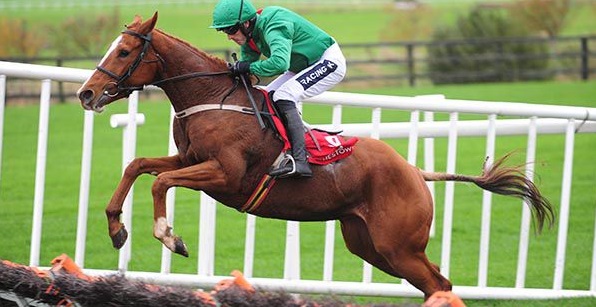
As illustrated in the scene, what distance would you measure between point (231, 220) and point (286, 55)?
16.3 feet

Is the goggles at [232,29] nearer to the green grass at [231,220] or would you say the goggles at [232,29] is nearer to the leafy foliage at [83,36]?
the green grass at [231,220]

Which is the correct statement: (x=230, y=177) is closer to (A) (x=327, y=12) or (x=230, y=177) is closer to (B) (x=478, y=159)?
(B) (x=478, y=159)

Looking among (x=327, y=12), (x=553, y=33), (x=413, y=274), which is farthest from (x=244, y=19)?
(x=327, y=12)

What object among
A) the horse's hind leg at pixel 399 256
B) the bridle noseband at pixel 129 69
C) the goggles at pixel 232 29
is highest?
the goggles at pixel 232 29

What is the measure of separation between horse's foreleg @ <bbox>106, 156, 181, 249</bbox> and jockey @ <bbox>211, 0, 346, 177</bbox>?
660 mm

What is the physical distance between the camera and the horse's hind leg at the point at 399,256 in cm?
653

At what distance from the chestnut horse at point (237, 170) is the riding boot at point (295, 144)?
0.12 metres

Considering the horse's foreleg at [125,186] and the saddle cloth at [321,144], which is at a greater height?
the saddle cloth at [321,144]

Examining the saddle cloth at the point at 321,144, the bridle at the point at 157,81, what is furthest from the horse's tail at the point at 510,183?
the bridle at the point at 157,81

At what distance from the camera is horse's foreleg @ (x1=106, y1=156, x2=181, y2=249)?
19.9 ft

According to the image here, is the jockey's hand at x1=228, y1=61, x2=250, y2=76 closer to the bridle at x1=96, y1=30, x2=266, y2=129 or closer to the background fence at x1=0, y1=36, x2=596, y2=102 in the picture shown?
the bridle at x1=96, y1=30, x2=266, y2=129

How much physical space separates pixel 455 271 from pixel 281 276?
4.68ft

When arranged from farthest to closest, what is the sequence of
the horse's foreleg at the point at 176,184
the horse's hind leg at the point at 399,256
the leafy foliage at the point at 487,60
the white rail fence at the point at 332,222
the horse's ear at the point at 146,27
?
the leafy foliage at the point at 487,60 < the white rail fence at the point at 332,222 < the horse's hind leg at the point at 399,256 < the horse's ear at the point at 146,27 < the horse's foreleg at the point at 176,184

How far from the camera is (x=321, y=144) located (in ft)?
21.0
